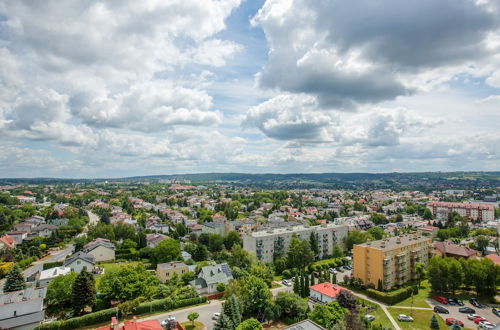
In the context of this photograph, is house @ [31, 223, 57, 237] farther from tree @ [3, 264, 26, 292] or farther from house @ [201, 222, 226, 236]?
tree @ [3, 264, 26, 292]

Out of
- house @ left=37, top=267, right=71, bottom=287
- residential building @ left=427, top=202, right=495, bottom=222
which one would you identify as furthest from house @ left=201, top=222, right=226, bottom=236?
residential building @ left=427, top=202, right=495, bottom=222

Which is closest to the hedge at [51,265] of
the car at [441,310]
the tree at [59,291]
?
the tree at [59,291]

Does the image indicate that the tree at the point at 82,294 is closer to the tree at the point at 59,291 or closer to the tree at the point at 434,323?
the tree at the point at 59,291

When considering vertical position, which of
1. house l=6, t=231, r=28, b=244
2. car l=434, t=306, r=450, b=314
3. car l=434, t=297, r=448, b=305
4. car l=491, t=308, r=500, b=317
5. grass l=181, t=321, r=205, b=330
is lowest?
house l=6, t=231, r=28, b=244

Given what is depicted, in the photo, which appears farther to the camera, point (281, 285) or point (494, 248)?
point (494, 248)

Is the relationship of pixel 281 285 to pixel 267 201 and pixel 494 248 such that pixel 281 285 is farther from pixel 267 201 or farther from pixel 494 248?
pixel 267 201

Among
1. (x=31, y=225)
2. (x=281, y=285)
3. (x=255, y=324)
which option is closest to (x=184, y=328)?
(x=255, y=324)
